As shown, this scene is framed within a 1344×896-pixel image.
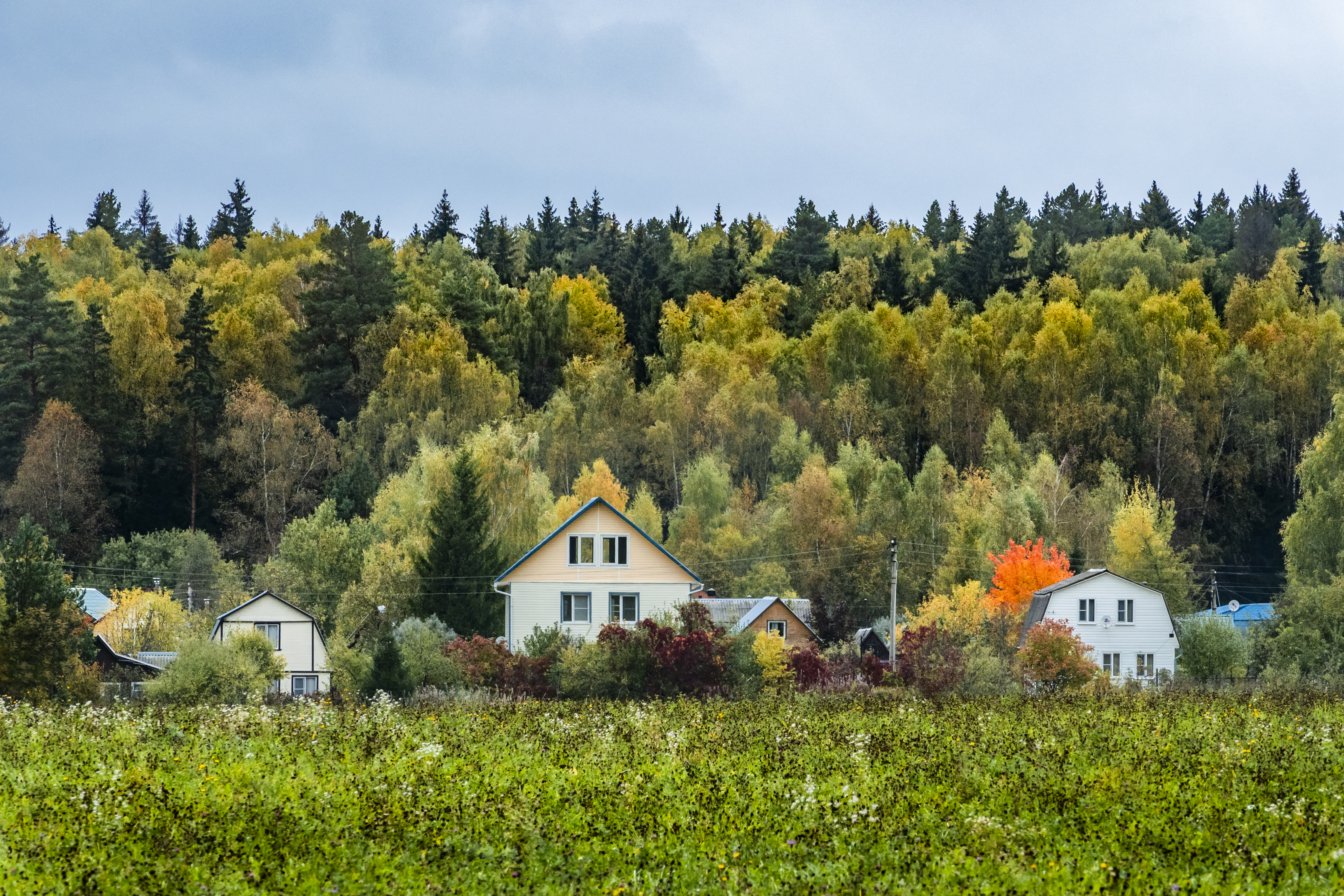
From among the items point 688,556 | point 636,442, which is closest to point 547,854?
point 688,556

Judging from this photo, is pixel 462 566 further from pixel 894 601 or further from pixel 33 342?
pixel 33 342

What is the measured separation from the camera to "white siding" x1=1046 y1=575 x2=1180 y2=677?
54094mm

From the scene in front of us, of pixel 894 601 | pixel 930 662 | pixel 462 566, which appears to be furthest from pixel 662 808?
pixel 462 566

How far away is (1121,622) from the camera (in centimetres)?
5444

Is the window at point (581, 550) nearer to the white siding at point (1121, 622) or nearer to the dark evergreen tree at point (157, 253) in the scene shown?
the white siding at point (1121, 622)

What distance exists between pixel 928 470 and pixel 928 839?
60029 millimetres

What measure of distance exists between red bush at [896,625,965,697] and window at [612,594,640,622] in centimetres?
1382

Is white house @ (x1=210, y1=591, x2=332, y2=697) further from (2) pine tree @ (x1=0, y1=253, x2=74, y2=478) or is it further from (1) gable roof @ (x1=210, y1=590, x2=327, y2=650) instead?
(2) pine tree @ (x1=0, y1=253, x2=74, y2=478)

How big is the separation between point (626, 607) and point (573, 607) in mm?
1955

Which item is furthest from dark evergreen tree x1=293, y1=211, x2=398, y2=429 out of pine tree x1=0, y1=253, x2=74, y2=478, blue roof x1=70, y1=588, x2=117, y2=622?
blue roof x1=70, y1=588, x2=117, y2=622

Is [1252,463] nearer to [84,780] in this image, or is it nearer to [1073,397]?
[1073,397]

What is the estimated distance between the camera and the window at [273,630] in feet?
184

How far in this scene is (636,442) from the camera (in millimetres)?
84312

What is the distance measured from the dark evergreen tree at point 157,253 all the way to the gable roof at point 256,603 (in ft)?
221
